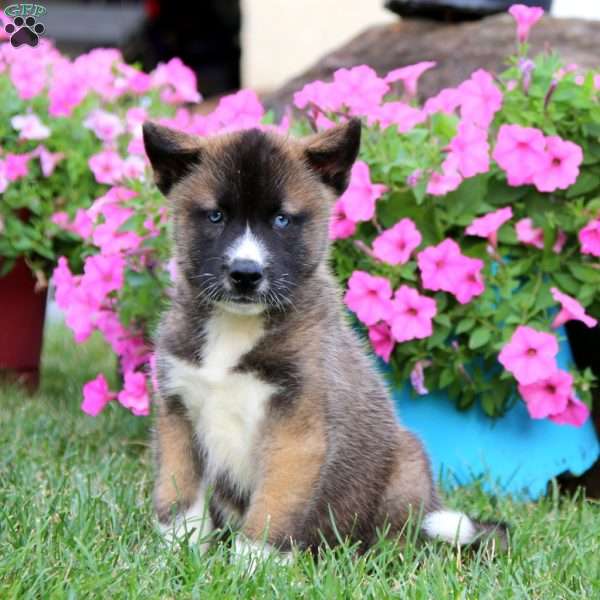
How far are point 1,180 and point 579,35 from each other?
9.29 ft

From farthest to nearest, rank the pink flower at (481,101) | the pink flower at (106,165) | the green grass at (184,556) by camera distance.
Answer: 1. the pink flower at (106,165)
2. the pink flower at (481,101)
3. the green grass at (184,556)

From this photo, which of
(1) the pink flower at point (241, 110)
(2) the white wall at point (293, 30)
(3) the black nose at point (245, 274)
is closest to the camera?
A: (3) the black nose at point (245, 274)

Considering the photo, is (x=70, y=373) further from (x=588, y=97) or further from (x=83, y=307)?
(x=588, y=97)

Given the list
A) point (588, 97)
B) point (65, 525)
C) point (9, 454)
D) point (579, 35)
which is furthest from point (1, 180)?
point (579, 35)

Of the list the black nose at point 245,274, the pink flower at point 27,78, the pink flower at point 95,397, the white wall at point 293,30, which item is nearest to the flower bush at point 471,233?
the pink flower at point 95,397

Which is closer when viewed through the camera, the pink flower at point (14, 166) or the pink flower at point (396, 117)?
the pink flower at point (396, 117)

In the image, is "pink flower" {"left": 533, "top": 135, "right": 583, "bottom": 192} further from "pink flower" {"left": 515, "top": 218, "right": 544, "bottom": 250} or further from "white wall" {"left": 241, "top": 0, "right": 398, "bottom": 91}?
"white wall" {"left": 241, "top": 0, "right": 398, "bottom": 91}

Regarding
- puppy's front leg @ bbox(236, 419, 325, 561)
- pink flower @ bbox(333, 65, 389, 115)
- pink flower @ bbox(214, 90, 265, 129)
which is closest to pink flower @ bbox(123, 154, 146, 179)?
pink flower @ bbox(214, 90, 265, 129)

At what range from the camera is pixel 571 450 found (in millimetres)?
3877

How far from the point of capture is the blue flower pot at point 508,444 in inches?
152

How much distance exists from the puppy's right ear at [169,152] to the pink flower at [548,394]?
54.3 inches

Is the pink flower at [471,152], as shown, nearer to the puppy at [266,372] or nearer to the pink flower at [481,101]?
the pink flower at [481,101]

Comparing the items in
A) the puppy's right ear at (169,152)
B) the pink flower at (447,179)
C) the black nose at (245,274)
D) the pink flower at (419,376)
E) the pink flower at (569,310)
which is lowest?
the pink flower at (419,376)

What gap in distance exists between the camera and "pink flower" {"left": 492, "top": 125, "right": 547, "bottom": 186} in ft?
11.9
